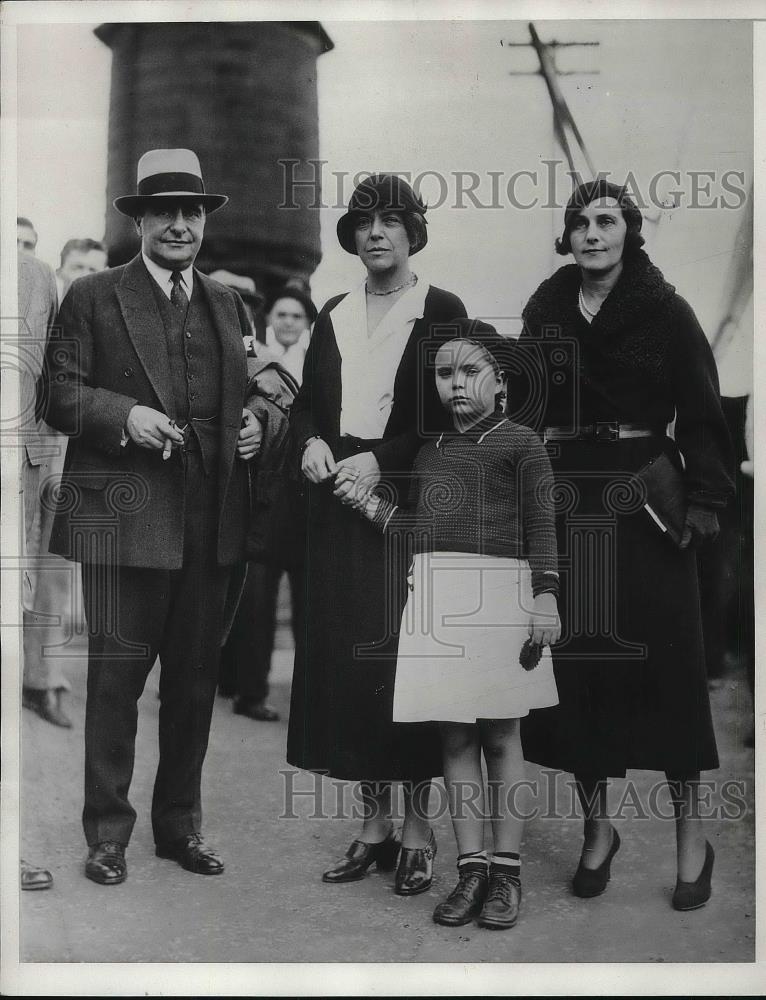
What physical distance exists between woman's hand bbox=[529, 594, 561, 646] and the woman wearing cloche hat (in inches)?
18.4

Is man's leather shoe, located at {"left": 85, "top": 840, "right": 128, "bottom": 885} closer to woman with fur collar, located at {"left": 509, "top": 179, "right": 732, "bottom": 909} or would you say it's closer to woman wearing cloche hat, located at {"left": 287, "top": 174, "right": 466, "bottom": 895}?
woman wearing cloche hat, located at {"left": 287, "top": 174, "right": 466, "bottom": 895}

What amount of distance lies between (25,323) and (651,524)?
2.33m

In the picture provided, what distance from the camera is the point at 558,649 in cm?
353

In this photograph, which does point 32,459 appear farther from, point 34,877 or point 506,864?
point 506,864

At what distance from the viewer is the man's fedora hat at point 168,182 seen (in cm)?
359

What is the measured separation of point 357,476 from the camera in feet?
11.6

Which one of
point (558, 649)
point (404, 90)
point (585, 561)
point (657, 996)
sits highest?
point (404, 90)

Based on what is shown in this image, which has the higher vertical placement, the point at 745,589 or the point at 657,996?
the point at 745,589

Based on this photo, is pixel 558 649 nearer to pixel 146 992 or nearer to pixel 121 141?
pixel 146 992

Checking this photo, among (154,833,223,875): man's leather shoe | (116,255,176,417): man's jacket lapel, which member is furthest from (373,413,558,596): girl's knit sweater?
(154,833,223,875): man's leather shoe

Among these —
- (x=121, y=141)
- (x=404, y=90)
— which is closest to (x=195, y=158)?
(x=121, y=141)

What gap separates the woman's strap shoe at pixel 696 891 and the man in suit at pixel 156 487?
162 centimetres

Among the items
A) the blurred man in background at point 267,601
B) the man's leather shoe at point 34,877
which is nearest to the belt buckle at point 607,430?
the blurred man in background at point 267,601

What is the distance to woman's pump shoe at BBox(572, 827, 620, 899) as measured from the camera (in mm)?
3541
